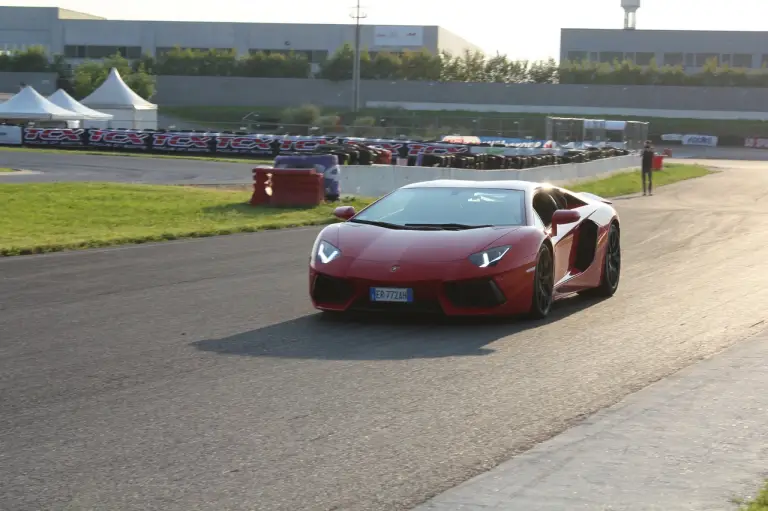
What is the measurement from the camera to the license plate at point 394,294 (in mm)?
9609

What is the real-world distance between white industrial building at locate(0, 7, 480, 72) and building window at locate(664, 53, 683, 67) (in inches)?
967

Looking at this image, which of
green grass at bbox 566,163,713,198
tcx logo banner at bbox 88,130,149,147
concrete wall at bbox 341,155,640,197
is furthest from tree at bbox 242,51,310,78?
concrete wall at bbox 341,155,640,197

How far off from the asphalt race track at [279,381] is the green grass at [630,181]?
22510 mm

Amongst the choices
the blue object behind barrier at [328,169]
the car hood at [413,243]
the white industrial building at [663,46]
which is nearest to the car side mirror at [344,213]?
the car hood at [413,243]

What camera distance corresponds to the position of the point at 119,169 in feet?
132

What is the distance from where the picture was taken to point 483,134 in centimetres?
7106

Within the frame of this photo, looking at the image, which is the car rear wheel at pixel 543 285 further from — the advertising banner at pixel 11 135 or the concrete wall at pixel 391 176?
the advertising banner at pixel 11 135

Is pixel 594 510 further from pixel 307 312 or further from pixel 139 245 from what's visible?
pixel 139 245

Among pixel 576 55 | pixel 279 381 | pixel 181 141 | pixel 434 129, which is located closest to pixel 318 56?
pixel 576 55

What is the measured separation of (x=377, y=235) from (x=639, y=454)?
4714mm

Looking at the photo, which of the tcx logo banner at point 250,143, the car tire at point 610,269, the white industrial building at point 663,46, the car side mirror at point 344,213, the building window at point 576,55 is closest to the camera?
the car side mirror at point 344,213

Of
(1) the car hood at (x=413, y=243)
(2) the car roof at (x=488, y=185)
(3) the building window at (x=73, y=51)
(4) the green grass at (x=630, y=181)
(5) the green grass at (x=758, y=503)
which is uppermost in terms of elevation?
(3) the building window at (x=73, y=51)

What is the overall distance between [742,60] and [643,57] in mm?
9302

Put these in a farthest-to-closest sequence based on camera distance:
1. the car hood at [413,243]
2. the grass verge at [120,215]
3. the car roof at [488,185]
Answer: the grass verge at [120,215]
the car roof at [488,185]
the car hood at [413,243]
